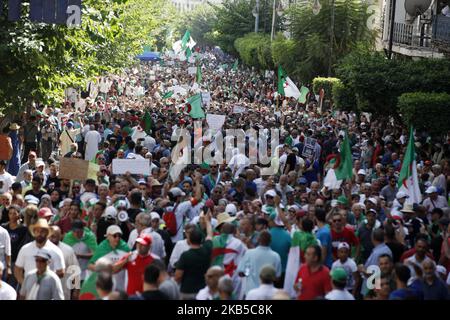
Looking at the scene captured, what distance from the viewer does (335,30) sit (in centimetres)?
4931

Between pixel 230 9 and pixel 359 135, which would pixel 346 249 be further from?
pixel 230 9

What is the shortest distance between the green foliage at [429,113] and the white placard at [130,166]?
Result: 28.7 feet

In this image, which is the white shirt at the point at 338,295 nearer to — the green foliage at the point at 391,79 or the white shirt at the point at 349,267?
the white shirt at the point at 349,267

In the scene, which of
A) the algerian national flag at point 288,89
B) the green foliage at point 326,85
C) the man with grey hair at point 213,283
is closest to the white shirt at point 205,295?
the man with grey hair at point 213,283

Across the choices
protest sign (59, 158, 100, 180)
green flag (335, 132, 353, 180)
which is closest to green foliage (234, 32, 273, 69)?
green flag (335, 132, 353, 180)

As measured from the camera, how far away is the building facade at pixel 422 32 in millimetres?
35719

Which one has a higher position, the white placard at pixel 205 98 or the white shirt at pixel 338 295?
the white placard at pixel 205 98

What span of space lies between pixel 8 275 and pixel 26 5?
969 centimetres

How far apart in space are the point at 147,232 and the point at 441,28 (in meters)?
25.2

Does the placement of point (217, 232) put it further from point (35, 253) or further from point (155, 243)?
point (35, 253)

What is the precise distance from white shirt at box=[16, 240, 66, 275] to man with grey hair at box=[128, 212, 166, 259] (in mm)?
1159

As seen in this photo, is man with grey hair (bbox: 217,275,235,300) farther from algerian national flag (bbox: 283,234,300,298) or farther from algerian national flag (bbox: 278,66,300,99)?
algerian national flag (bbox: 278,66,300,99)

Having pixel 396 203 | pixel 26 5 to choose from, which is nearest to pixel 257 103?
pixel 26 5

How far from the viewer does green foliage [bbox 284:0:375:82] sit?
4875cm
